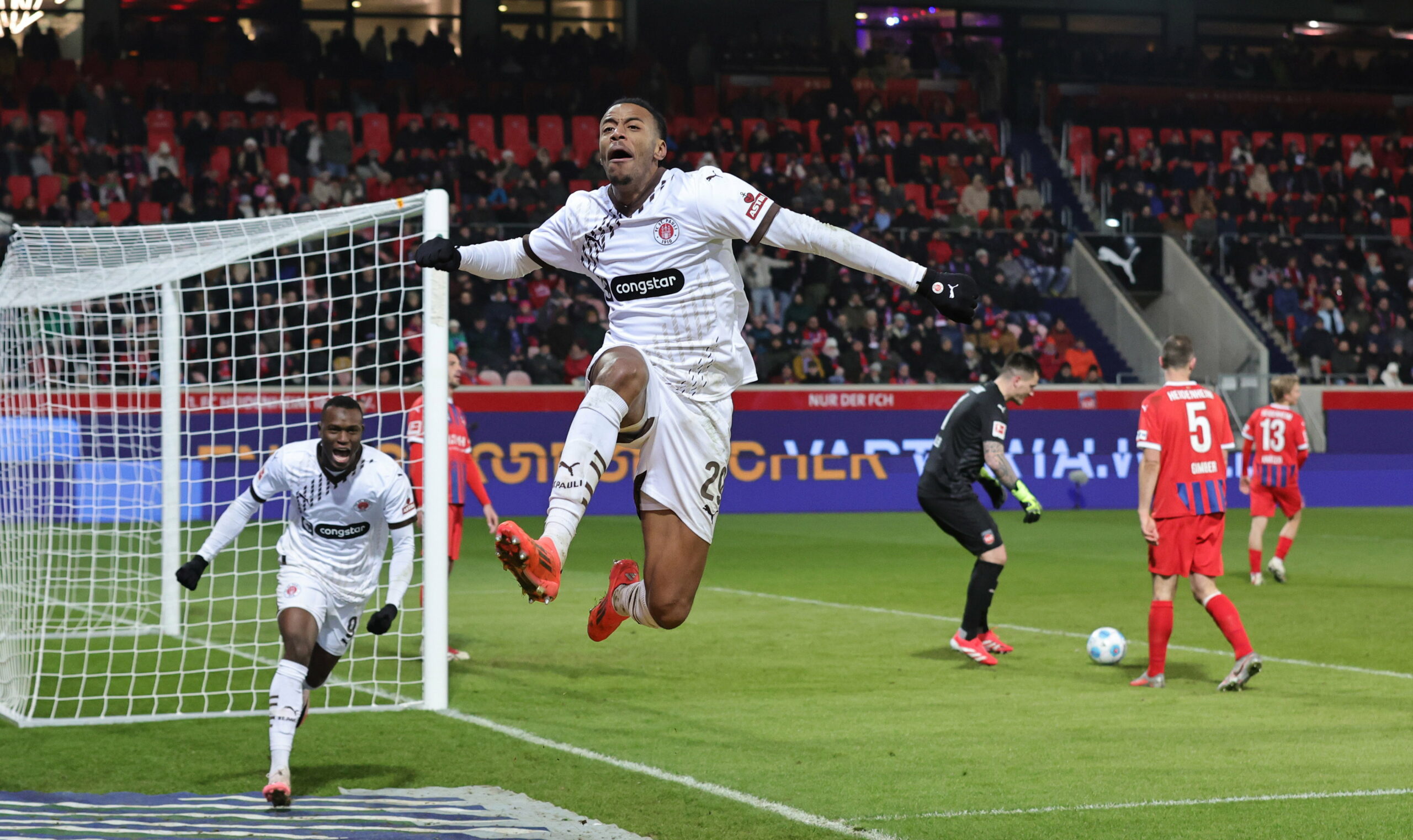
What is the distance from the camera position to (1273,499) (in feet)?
51.4

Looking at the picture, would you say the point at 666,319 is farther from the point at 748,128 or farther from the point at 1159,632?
the point at 748,128

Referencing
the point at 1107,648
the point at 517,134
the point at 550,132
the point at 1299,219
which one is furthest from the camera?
the point at 1299,219

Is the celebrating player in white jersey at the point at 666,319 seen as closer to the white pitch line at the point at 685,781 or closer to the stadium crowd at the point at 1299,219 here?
the white pitch line at the point at 685,781

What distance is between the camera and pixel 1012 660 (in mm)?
10820

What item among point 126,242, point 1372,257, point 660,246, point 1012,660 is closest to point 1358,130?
point 1372,257

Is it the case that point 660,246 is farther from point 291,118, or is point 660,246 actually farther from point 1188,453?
point 291,118

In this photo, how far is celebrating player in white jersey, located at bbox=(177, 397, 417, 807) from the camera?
7582mm

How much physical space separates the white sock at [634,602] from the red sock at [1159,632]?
16.6ft

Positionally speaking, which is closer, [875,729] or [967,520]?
[875,729]

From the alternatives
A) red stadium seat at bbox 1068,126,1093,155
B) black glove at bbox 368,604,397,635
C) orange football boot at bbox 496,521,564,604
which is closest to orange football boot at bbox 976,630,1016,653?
black glove at bbox 368,604,397,635

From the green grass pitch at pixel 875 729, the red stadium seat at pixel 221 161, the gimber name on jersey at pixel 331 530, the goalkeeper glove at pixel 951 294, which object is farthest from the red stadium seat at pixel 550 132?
the goalkeeper glove at pixel 951 294

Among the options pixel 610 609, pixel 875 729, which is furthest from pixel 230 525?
pixel 875 729

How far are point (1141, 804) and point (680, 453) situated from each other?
268 centimetres

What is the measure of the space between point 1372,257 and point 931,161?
8.25 m
